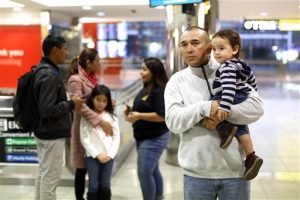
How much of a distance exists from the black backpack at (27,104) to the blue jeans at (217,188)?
1.70 meters

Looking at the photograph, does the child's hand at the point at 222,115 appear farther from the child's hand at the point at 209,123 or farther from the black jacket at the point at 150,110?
the black jacket at the point at 150,110

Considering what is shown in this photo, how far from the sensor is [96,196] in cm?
391

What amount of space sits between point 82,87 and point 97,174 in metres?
0.80

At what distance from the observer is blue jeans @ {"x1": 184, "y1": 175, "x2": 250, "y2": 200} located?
220 cm

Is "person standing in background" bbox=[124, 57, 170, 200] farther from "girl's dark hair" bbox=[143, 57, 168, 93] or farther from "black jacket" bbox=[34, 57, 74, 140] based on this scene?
"black jacket" bbox=[34, 57, 74, 140]

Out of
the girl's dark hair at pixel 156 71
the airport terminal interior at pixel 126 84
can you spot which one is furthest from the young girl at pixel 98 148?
the airport terminal interior at pixel 126 84

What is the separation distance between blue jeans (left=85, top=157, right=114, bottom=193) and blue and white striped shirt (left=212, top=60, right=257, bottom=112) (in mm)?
1960

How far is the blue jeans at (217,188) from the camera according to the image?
220 centimetres

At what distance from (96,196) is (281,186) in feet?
8.33

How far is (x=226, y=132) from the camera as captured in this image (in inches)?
83.4

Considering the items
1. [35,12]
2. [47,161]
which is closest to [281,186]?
[47,161]

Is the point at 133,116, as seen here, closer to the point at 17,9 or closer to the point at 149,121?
the point at 149,121

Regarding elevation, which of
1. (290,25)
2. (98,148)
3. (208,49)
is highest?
(290,25)

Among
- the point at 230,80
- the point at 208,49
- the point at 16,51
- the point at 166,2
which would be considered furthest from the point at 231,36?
the point at 16,51
